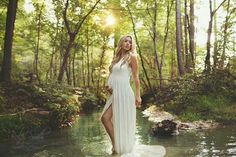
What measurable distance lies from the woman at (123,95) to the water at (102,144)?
2.21ft

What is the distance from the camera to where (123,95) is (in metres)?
7.81

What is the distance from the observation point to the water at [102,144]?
28.2 ft

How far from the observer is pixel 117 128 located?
781 cm

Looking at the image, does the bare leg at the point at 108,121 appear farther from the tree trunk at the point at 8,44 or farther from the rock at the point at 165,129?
the tree trunk at the point at 8,44

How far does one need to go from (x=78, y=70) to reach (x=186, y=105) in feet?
125

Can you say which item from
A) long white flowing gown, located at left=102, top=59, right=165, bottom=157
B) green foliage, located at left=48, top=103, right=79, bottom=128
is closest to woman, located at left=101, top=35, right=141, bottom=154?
long white flowing gown, located at left=102, top=59, right=165, bottom=157

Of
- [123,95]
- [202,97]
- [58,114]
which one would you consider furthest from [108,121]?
[202,97]

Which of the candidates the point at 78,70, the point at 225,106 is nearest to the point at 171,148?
the point at 225,106

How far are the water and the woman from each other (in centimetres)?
67

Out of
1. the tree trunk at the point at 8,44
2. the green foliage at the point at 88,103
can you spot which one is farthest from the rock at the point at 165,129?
the green foliage at the point at 88,103

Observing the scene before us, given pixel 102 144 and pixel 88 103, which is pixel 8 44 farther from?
pixel 88 103

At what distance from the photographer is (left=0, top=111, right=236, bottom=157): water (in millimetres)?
8586

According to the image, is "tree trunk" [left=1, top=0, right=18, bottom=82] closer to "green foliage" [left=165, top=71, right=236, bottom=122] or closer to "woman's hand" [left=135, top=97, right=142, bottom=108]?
"green foliage" [left=165, top=71, right=236, bottom=122]

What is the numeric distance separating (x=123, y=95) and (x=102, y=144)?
2.85 m
